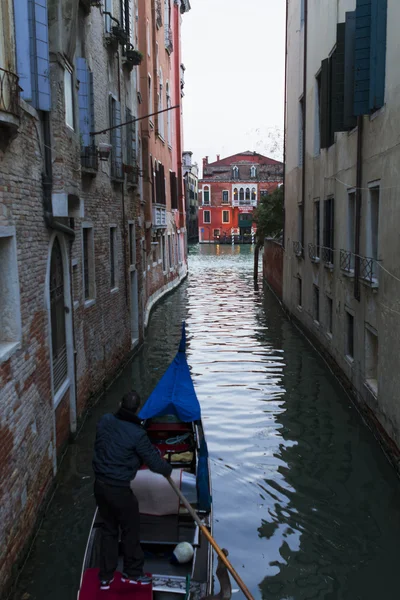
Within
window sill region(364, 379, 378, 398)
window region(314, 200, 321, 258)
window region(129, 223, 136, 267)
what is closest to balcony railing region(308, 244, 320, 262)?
window region(314, 200, 321, 258)

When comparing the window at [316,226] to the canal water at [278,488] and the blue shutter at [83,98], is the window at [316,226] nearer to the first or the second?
the canal water at [278,488]

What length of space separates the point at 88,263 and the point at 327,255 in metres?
5.13

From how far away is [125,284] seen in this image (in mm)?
13375

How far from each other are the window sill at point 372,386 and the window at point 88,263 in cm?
469

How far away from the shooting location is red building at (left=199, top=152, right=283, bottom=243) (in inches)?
2682

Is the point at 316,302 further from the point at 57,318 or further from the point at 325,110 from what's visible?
the point at 57,318

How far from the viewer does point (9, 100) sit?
5.20 metres

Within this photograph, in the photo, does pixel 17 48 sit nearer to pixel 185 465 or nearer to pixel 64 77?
pixel 64 77

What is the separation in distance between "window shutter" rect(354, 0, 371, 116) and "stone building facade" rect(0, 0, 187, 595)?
367 cm

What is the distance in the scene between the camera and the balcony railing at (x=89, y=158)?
946 centimetres

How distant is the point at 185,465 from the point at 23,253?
112 inches

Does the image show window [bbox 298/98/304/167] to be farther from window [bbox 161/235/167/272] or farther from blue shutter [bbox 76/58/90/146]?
window [bbox 161/235/167/272]

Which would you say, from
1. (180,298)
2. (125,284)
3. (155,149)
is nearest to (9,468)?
(125,284)

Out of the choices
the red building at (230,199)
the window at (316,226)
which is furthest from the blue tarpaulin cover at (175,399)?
the red building at (230,199)
